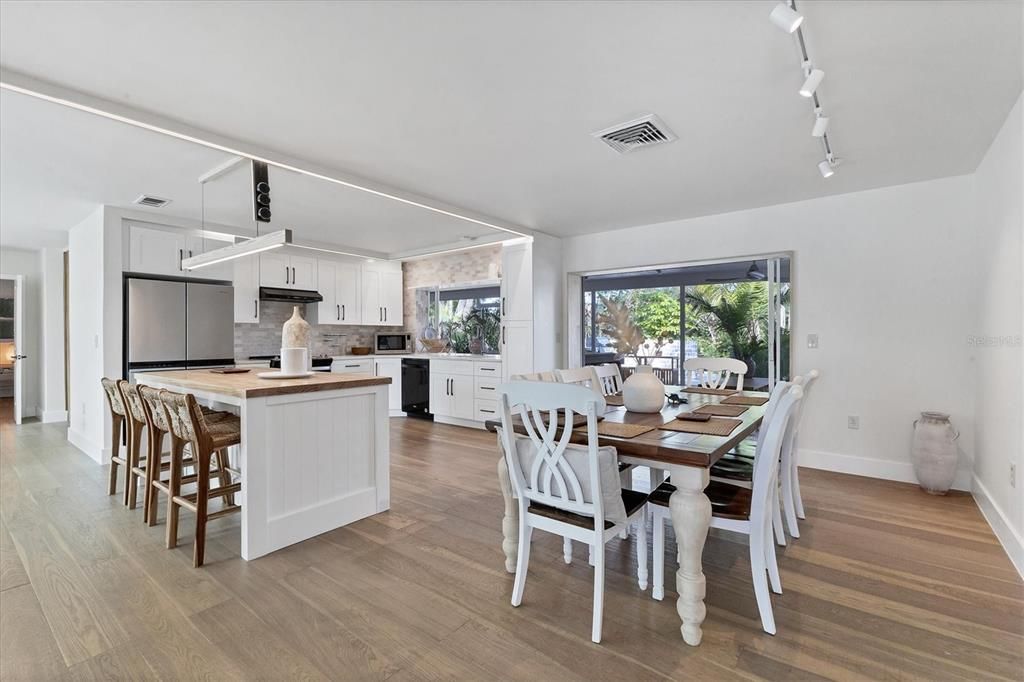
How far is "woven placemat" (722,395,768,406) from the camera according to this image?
2903 millimetres

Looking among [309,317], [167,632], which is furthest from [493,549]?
[309,317]

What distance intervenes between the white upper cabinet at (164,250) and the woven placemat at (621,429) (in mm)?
4619

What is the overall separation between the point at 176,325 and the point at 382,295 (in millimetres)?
2797

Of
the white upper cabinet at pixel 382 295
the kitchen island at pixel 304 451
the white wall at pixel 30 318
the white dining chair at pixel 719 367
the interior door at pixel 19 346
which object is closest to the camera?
the kitchen island at pixel 304 451

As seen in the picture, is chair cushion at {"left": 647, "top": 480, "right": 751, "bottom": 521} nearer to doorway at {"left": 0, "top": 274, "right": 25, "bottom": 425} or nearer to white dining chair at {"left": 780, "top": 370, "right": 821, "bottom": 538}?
white dining chair at {"left": 780, "top": 370, "right": 821, "bottom": 538}

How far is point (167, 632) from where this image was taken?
72.5 inches

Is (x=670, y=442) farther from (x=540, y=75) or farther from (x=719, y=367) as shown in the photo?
(x=719, y=367)

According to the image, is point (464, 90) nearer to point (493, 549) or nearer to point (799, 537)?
point (493, 549)

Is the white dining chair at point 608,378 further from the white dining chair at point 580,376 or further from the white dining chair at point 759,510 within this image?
the white dining chair at point 759,510

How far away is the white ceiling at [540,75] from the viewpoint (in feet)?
5.78

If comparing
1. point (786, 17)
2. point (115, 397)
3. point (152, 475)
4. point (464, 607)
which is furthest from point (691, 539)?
point (115, 397)

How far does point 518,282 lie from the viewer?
5527 mm

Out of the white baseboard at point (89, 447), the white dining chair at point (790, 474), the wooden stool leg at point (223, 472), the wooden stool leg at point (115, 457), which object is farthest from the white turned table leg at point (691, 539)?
the white baseboard at point (89, 447)

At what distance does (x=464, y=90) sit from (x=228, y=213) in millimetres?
3370
